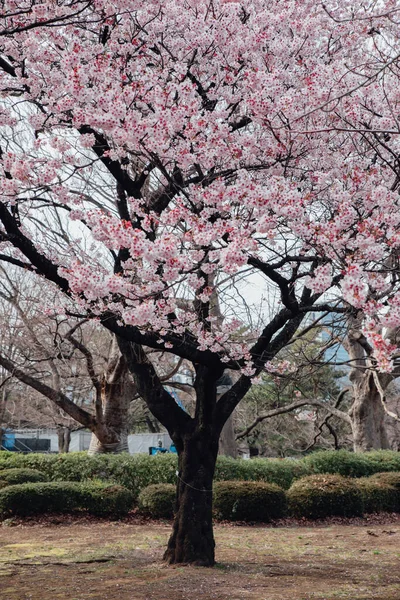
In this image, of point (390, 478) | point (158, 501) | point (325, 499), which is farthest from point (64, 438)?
point (325, 499)

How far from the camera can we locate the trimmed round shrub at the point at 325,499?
36.5 feet

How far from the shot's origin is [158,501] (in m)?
10.8

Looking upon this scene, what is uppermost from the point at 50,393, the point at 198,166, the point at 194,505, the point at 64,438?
the point at 198,166

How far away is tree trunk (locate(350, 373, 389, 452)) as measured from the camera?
16.3 meters

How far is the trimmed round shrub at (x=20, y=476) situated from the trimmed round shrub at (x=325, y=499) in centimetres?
465

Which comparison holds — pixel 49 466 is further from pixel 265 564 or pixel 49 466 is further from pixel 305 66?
pixel 305 66

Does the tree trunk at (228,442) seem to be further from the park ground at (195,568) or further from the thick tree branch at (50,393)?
the park ground at (195,568)

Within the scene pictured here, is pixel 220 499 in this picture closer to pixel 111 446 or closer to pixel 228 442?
pixel 111 446

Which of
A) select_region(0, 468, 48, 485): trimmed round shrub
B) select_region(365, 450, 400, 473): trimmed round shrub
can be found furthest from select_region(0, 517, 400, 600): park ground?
select_region(365, 450, 400, 473): trimmed round shrub

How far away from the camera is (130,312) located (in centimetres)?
457

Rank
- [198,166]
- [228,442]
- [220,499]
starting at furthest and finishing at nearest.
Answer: [228,442]
[220,499]
[198,166]

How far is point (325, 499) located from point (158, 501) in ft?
9.66

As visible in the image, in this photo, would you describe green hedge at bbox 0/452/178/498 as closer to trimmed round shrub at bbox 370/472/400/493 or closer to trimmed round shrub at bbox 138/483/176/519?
→ trimmed round shrub at bbox 138/483/176/519

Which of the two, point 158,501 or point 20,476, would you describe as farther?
point 20,476
